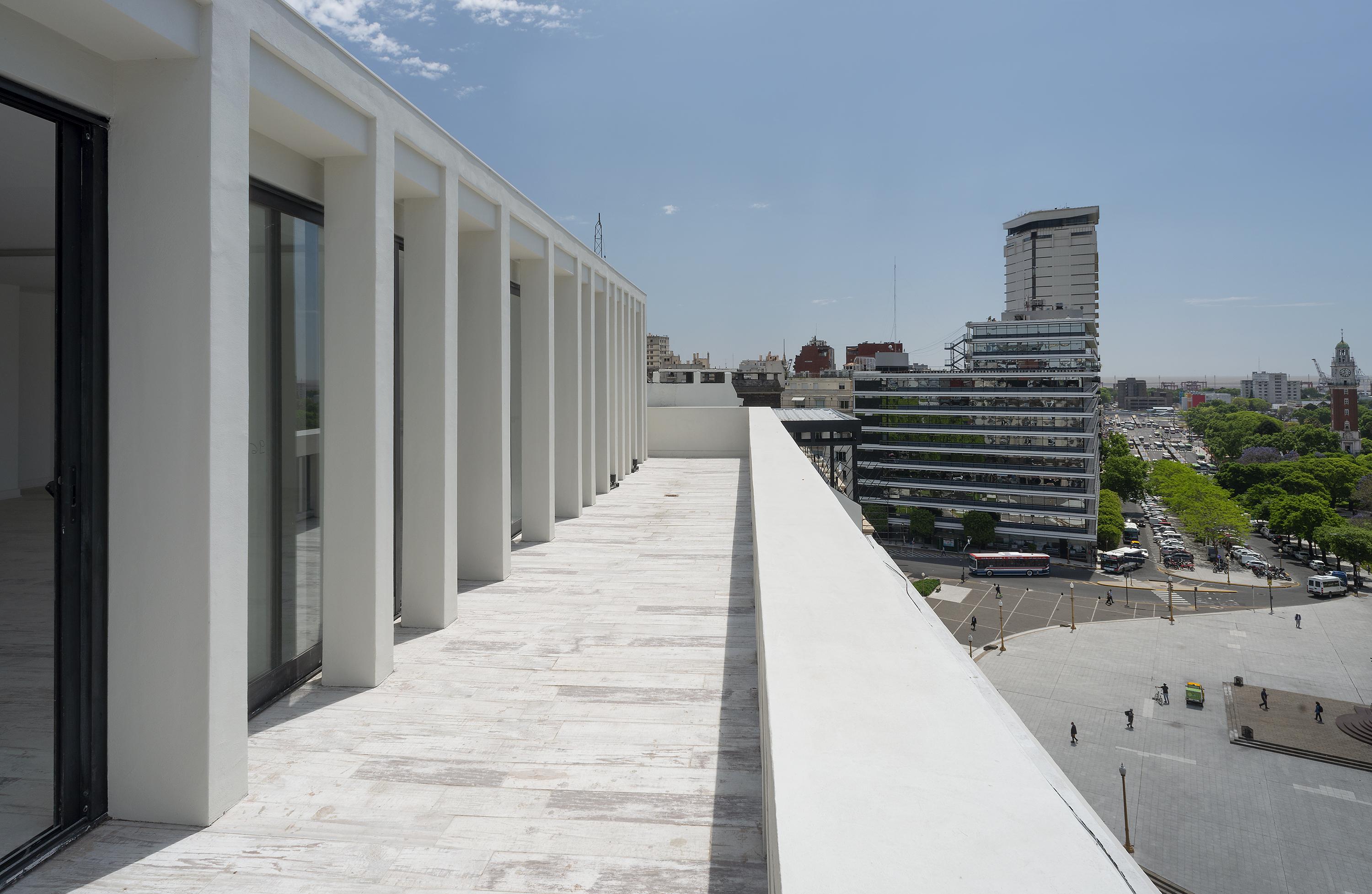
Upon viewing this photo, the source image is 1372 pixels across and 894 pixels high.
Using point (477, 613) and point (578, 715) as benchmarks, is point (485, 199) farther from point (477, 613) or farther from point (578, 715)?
point (578, 715)

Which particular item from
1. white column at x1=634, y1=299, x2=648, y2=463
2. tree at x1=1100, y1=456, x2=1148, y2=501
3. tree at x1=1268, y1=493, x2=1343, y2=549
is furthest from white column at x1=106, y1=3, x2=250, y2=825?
tree at x1=1100, y1=456, x2=1148, y2=501

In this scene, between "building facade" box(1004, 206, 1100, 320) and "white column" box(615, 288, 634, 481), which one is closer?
"white column" box(615, 288, 634, 481)

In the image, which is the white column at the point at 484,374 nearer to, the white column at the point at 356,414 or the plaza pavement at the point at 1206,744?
the white column at the point at 356,414

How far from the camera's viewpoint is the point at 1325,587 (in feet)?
162

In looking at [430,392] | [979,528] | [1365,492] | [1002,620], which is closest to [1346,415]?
[1365,492]

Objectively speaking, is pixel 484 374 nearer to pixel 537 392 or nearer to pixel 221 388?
pixel 537 392

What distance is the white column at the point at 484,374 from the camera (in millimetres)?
6652

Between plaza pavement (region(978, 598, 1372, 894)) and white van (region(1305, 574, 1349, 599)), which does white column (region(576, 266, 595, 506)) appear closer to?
plaza pavement (region(978, 598, 1372, 894))

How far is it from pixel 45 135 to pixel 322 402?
74.8 inches

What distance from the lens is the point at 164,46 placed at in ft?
9.75

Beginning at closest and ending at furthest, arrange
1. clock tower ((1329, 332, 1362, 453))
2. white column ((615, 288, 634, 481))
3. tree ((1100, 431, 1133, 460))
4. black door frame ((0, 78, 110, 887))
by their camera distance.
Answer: black door frame ((0, 78, 110, 887))
white column ((615, 288, 634, 481))
tree ((1100, 431, 1133, 460))
clock tower ((1329, 332, 1362, 453))

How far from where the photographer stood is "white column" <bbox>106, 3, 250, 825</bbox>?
9.89 feet

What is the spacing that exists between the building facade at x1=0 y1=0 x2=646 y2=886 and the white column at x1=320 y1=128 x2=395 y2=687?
0.06 ft

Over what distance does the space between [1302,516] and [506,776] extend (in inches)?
2974
